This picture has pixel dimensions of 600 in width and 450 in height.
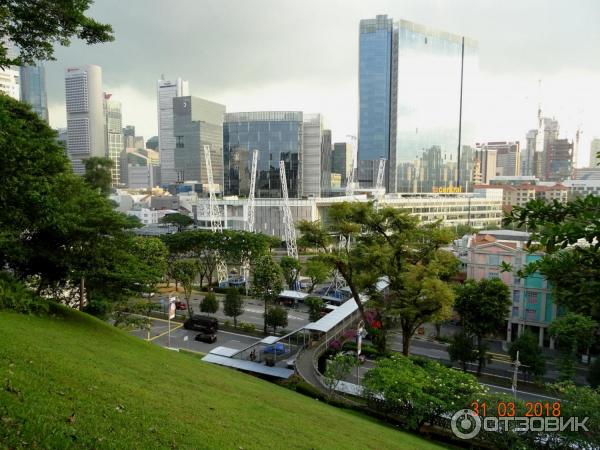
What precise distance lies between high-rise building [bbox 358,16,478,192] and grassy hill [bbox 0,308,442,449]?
11077 cm

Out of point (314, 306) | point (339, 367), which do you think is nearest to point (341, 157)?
point (314, 306)

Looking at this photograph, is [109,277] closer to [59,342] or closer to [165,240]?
[59,342]

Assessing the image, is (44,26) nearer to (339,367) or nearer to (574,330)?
(339,367)

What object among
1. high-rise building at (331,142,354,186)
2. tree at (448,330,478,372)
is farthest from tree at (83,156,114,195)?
high-rise building at (331,142,354,186)

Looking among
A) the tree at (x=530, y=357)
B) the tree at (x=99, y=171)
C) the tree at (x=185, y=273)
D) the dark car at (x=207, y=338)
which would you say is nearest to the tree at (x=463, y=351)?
the tree at (x=530, y=357)

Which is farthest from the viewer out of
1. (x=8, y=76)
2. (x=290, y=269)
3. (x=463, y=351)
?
(x=8, y=76)

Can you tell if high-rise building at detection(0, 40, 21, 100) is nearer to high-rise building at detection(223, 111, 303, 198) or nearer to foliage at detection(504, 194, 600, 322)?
foliage at detection(504, 194, 600, 322)

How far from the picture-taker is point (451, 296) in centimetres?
1988

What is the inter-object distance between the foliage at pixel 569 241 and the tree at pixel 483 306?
22.5 m

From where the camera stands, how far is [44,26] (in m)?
10.6

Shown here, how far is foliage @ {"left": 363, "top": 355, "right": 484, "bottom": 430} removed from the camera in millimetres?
15289

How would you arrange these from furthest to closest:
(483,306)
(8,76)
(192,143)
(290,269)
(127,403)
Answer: (192,143), (8,76), (290,269), (483,306), (127,403)

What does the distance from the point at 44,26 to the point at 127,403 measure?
945cm

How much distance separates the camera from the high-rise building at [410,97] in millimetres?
115438
